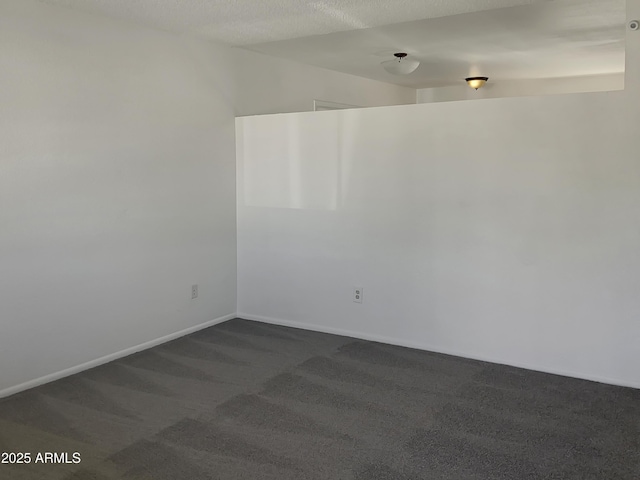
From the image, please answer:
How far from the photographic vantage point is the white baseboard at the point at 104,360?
337 centimetres

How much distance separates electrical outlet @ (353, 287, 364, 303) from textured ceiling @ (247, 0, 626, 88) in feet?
6.34

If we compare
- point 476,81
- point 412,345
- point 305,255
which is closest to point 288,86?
point 305,255

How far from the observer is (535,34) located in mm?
4570

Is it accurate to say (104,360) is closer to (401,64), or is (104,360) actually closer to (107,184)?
(107,184)

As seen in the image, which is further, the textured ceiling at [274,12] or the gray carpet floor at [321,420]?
the textured ceiling at [274,12]

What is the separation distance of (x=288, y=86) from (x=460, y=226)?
2375 mm

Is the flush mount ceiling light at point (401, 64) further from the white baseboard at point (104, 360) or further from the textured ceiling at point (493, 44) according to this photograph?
the white baseboard at point (104, 360)

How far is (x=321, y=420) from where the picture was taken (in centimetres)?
300

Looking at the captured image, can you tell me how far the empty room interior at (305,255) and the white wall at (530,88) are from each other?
193 cm

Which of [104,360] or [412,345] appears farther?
[412,345]

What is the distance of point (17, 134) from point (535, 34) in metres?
3.74

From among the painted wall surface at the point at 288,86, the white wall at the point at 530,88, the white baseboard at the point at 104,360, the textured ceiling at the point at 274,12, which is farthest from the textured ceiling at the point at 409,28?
the white baseboard at the point at 104,360

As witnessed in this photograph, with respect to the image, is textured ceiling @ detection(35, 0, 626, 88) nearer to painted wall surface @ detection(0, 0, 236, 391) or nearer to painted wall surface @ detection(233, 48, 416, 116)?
painted wall surface @ detection(233, 48, 416, 116)

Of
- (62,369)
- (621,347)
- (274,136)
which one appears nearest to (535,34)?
(274,136)
